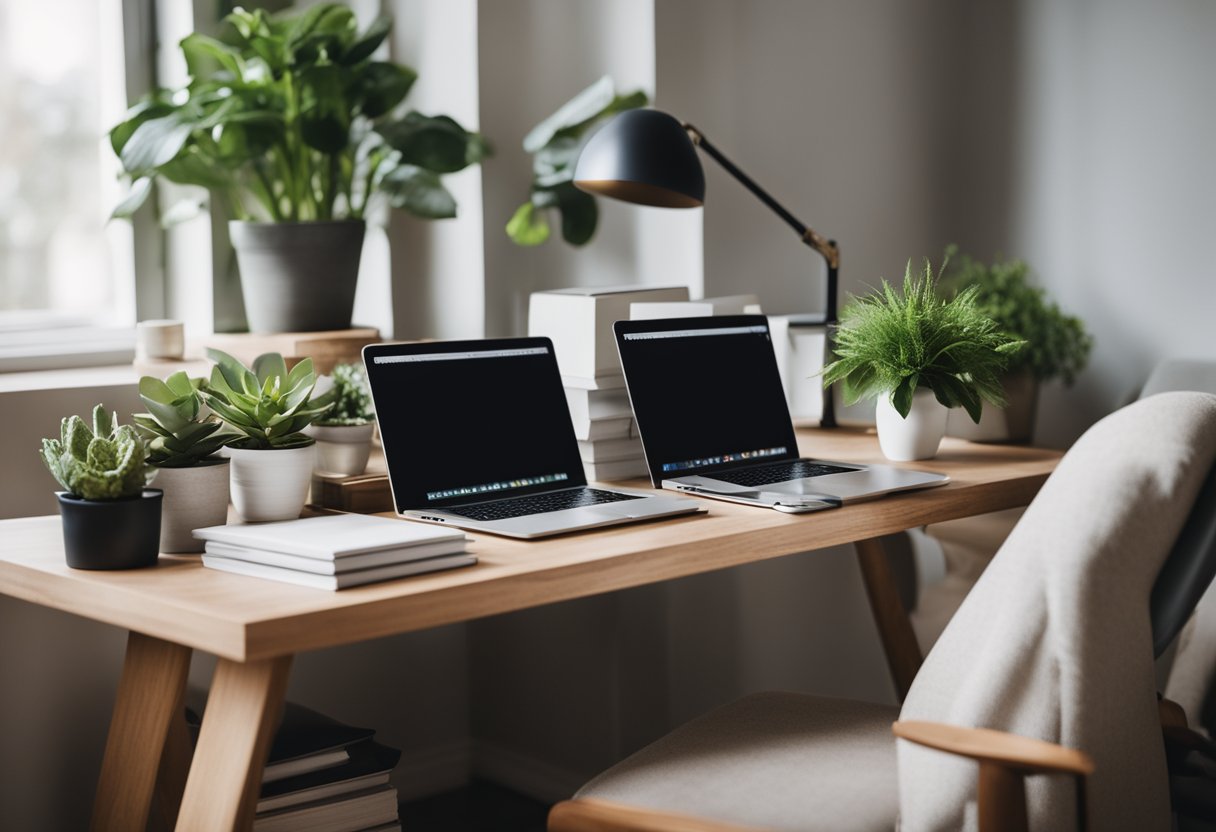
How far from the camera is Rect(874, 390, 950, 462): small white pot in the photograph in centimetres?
230

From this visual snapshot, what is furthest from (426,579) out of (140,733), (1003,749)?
(1003,749)

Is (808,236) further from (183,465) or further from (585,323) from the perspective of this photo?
(183,465)

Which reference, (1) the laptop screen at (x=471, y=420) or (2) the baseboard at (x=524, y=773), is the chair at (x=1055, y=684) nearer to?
(1) the laptop screen at (x=471, y=420)

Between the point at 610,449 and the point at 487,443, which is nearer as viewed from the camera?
the point at 487,443

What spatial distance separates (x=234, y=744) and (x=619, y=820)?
0.41m

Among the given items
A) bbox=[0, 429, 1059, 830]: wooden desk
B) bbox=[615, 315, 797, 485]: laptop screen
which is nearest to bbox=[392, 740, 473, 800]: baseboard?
bbox=[0, 429, 1059, 830]: wooden desk

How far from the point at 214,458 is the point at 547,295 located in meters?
0.74

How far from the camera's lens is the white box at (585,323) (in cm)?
227

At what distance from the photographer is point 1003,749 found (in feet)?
4.43

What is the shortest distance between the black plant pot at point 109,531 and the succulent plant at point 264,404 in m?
0.22

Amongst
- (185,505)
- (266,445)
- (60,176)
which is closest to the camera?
(185,505)

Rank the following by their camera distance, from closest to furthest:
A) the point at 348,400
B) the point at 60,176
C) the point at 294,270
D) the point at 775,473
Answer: the point at 348,400
the point at 775,473
the point at 294,270
the point at 60,176

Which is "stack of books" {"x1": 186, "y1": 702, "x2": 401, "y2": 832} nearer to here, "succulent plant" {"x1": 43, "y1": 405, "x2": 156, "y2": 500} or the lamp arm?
"succulent plant" {"x1": 43, "y1": 405, "x2": 156, "y2": 500}

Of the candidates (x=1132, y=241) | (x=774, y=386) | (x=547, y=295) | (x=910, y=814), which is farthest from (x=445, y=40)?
(x=910, y=814)
